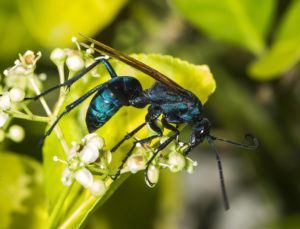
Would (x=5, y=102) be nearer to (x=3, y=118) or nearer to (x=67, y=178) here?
(x=3, y=118)

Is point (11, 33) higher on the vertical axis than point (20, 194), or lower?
higher

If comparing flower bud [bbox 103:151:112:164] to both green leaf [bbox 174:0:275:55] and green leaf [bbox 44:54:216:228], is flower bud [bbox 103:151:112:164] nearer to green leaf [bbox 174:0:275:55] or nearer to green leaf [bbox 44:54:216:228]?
green leaf [bbox 44:54:216:228]

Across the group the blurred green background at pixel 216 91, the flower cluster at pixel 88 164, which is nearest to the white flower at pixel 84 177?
the flower cluster at pixel 88 164

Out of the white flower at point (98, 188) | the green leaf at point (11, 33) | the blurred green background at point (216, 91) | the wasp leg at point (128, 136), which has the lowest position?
the blurred green background at point (216, 91)

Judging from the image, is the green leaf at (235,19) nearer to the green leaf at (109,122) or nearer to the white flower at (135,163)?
the green leaf at (109,122)

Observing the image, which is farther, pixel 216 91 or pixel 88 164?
pixel 216 91

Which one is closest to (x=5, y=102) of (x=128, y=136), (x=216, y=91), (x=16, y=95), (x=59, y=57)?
(x=16, y=95)

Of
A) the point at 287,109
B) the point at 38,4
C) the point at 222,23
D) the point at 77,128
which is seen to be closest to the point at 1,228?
the point at 77,128

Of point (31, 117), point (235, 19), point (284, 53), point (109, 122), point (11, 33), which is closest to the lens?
point (31, 117)
